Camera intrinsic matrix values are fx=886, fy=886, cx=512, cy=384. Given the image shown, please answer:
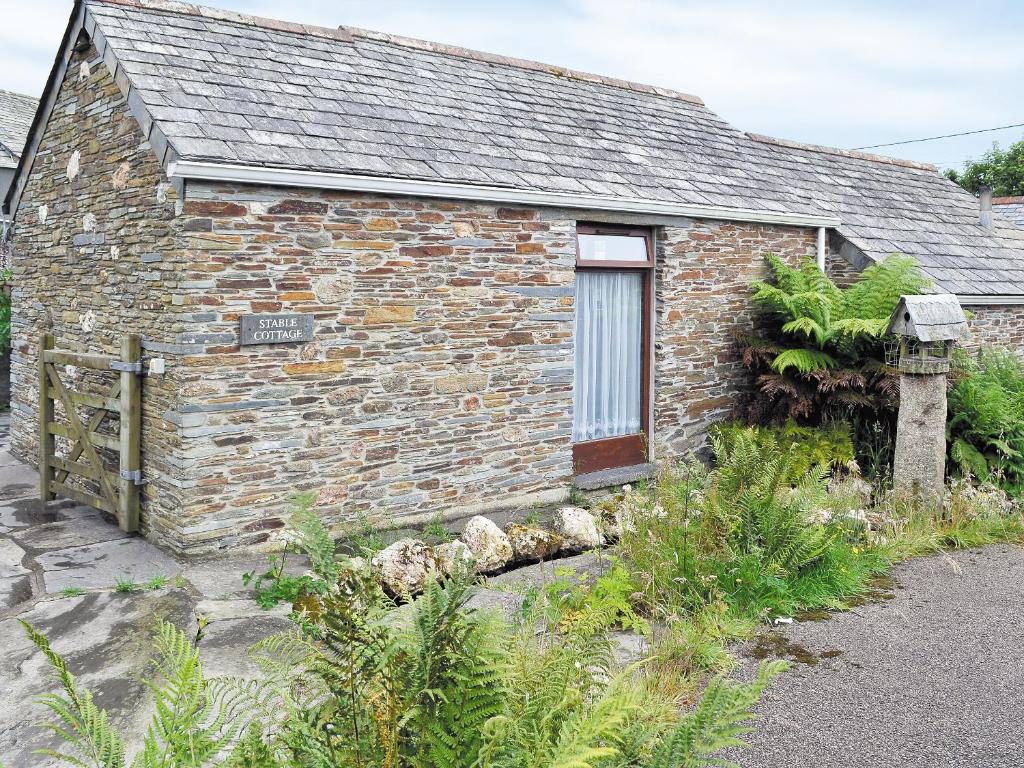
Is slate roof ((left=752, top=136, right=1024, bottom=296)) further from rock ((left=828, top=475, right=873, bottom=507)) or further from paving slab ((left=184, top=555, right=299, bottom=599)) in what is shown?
paving slab ((left=184, top=555, right=299, bottom=599))

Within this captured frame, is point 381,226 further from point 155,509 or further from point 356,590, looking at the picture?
A: point 356,590

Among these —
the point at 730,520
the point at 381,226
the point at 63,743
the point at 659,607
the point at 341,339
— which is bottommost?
the point at 63,743

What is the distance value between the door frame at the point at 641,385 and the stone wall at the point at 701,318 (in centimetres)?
11

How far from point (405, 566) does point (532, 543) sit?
51.4 inches

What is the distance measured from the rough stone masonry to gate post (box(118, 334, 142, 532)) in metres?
0.10

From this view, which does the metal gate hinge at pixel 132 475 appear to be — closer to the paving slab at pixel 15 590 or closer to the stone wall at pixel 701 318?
the paving slab at pixel 15 590

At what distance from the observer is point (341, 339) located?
7504 mm

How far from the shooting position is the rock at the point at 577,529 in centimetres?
746

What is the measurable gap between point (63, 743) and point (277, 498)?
307 centimetres

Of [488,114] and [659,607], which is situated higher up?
[488,114]

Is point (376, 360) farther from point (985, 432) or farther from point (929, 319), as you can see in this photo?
point (985, 432)

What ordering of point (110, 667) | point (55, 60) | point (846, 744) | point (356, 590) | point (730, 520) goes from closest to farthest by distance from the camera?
1. point (356, 590)
2. point (846, 744)
3. point (110, 667)
4. point (730, 520)
5. point (55, 60)

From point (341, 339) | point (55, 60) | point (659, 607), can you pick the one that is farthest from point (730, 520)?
point (55, 60)

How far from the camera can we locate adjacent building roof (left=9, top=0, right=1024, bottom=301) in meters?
7.29
